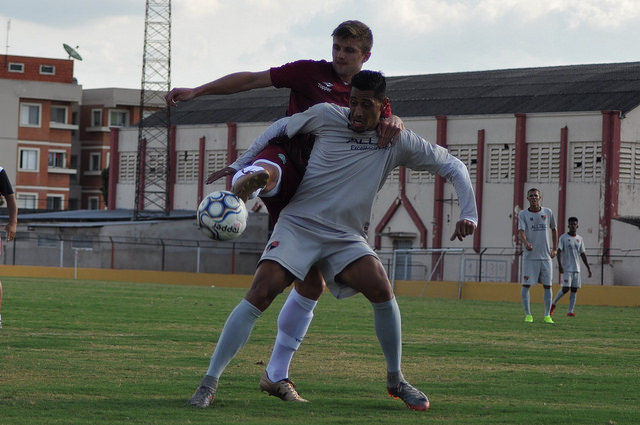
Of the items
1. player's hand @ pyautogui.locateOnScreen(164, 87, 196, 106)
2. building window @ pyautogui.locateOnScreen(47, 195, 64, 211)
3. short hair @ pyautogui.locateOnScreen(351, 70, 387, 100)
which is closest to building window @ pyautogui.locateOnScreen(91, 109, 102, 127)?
building window @ pyautogui.locateOnScreen(47, 195, 64, 211)

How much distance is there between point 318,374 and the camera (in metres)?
9.75

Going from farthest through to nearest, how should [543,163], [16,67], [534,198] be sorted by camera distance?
[16,67] < [543,163] < [534,198]

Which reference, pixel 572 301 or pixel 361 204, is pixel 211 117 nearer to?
pixel 572 301

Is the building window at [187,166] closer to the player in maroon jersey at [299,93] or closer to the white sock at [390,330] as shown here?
the player in maroon jersey at [299,93]

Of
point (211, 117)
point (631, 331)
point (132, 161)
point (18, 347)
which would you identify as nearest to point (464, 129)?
point (211, 117)

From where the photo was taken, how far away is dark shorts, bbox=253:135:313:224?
766 centimetres

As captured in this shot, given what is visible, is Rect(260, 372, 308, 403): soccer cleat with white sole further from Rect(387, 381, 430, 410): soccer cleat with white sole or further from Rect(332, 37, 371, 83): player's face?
Rect(332, 37, 371, 83): player's face

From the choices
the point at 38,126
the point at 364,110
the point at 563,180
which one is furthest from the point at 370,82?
the point at 38,126

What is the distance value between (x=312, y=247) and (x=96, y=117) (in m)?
98.4

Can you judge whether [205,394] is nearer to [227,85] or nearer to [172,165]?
[227,85]

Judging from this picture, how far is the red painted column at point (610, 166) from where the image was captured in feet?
172

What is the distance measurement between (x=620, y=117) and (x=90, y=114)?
199 ft

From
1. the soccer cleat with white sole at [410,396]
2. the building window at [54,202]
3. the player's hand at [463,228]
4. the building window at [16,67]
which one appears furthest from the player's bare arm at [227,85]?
the building window at [16,67]

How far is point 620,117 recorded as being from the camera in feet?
172
